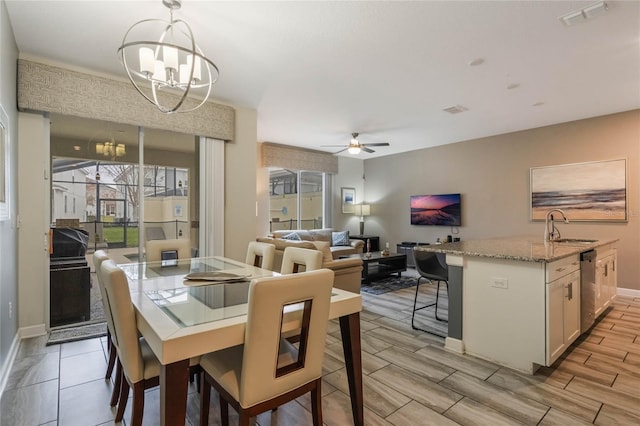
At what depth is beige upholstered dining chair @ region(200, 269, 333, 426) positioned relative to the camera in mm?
1297

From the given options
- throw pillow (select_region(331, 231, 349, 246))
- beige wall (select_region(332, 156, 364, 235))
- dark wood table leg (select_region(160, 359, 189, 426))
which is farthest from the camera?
beige wall (select_region(332, 156, 364, 235))

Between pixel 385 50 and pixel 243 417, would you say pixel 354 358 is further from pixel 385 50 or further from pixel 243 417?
Result: pixel 385 50

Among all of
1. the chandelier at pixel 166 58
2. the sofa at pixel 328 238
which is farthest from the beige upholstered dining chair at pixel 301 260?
the sofa at pixel 328 238

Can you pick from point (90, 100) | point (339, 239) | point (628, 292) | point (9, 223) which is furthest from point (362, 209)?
point (9, 223)

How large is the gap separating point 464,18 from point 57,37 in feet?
11.1

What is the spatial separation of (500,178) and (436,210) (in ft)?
4.55

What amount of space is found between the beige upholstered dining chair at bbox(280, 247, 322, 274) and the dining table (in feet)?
0.63

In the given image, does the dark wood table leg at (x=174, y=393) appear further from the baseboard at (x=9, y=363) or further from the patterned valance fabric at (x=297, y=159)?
the patterned valance fabric at (x=297, y=159)

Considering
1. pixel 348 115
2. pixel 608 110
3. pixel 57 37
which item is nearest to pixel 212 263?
pixel 57 37

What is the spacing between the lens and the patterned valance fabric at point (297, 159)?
6762 millimetres

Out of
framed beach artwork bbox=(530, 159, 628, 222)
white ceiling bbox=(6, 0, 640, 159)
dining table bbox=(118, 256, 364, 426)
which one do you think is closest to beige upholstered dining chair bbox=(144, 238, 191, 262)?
dining table bbox=(118, 256, 364, 426)

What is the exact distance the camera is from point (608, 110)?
4.61m

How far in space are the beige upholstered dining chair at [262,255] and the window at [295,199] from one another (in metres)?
4.08

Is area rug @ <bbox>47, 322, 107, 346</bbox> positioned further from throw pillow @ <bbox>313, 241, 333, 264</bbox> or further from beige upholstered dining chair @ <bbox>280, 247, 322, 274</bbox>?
throw pillow @ <bbox>313, 241, 333, 264</bbox>
